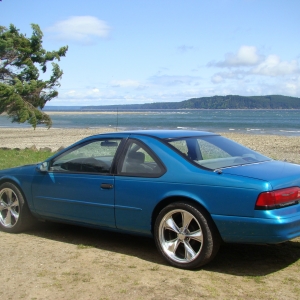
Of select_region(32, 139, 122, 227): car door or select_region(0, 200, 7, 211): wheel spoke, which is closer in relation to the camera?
select_region(32, 139, 122, 227): car door

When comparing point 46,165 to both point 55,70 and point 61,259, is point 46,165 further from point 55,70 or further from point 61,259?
point 55,70

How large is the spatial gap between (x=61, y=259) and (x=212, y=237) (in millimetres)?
1727

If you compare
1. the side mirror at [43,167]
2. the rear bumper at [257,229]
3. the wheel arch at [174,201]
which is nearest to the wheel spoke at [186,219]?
the wheel arch at [174,201]

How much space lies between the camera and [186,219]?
5152mm

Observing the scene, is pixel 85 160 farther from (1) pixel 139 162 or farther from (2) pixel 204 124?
(2) pixel 204 124

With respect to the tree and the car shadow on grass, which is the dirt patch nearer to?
the car shadow on grass

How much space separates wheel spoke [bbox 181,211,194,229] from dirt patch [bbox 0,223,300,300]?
46cm

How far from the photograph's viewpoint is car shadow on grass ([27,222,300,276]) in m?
5.23

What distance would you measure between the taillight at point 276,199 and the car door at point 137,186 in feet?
3.56

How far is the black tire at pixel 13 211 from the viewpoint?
6711mm

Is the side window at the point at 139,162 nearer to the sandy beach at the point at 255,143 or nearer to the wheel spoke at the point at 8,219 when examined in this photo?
the wheel spoke at the point at 8,219

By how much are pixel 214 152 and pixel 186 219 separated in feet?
3.59

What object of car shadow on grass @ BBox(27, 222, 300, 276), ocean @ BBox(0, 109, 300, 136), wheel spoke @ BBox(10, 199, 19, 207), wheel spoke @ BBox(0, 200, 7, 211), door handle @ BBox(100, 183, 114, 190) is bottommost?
ocean @ BBox(0, 109, 300, 136)

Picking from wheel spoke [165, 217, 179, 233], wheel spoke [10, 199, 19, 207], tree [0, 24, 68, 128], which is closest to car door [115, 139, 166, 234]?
wheel spoke [165, 217, 179, 233]
